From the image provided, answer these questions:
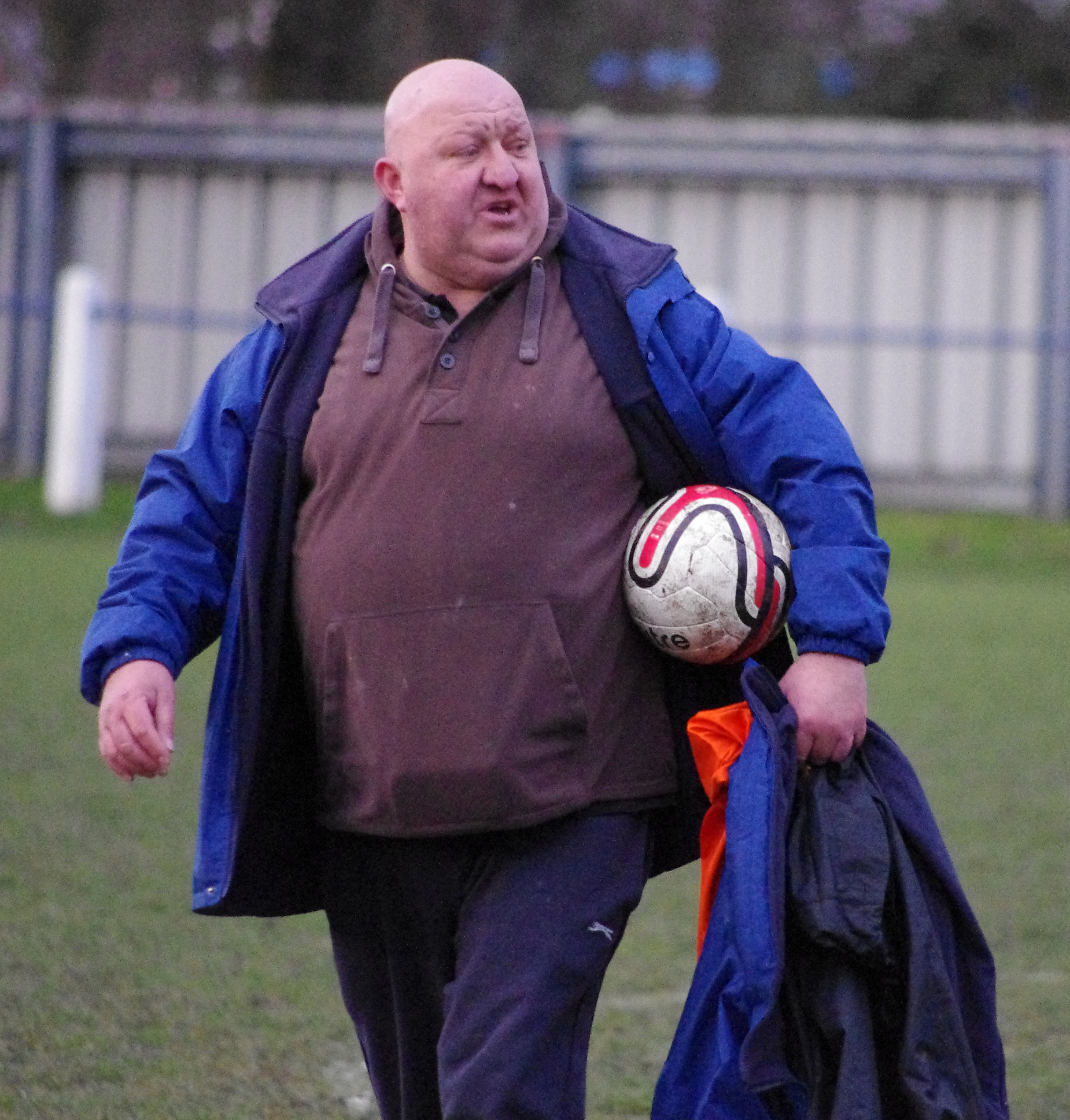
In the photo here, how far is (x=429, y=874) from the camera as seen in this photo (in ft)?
10.2

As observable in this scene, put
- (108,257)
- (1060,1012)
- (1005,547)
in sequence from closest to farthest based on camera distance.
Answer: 1. (1060,1012)
2. (1005,547)
3. (108,257)

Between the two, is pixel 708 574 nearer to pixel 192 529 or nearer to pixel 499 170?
pixel 499 170

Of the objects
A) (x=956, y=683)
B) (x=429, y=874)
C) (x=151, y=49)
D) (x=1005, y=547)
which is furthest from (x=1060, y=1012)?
(x=151, y=49)

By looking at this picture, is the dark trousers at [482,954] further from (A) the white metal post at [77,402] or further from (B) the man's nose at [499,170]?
(A) the white metal post at [77,402]

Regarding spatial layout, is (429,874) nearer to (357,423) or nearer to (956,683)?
(357,423)

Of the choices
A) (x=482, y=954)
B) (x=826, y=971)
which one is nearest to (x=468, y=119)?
(x=482, y=954)

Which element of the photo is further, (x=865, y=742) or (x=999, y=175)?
(x=999, y=175)

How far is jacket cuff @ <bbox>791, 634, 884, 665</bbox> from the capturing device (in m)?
3.00

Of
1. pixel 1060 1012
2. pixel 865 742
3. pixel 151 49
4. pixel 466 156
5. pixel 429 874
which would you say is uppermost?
pixel 151 49

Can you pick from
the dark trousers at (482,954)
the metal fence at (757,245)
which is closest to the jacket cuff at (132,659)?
the dark trousers at (482,954)

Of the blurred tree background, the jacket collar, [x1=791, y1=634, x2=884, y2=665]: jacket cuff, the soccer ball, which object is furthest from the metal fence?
[x1=791, y1=634, x2=884, y2=665]: jacket cuff

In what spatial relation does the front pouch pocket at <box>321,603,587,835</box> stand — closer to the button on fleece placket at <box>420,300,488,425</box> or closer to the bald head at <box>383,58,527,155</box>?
the button on fleece placket at <box>420,300,488,425</box>

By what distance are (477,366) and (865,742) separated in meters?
0.88

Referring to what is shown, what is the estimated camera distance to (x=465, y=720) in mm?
2998
